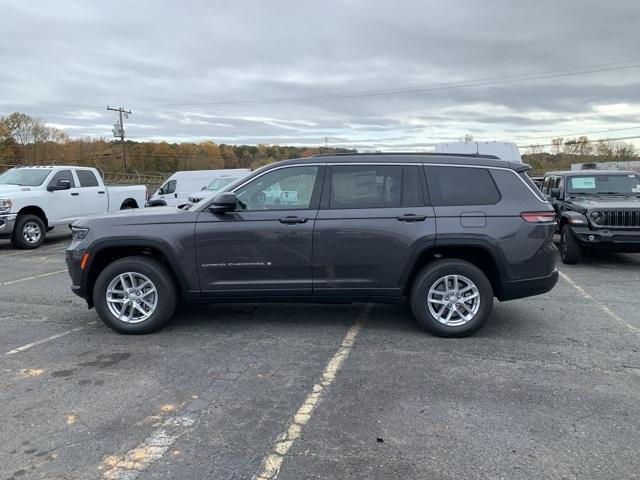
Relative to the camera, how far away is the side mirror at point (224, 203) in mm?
5145

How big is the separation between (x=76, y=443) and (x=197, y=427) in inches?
28.9

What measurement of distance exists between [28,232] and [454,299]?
431 inches

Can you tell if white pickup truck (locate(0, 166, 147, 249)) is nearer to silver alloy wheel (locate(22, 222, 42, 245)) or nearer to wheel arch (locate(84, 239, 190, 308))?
silver alloy wheel (locate(22, 222, 42, 245))

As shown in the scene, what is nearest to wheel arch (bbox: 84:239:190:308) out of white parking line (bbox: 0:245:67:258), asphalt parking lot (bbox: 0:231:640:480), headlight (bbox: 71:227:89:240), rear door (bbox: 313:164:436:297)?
headlight (bbox: 71:227:89:240)

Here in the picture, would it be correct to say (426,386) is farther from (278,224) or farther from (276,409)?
(278,224)

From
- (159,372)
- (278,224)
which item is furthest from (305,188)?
(159,372)

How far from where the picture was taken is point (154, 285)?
210 inches

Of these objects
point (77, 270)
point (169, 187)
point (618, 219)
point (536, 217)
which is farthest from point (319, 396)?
point (169, 187)

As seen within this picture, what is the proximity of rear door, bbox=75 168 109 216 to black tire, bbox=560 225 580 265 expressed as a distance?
37.3ft

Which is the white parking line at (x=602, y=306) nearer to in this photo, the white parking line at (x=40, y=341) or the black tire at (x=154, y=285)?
the black tire at (x=154, y=285)

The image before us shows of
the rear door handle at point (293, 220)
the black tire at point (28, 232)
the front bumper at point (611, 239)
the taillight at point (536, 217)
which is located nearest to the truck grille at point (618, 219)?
the front bumper at point (611, 239)

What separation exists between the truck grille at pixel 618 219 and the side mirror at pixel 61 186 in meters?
11.8

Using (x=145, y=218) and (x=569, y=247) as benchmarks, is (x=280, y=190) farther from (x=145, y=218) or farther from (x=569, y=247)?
(x=569, y=247)

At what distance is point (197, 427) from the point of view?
348 centimetres
